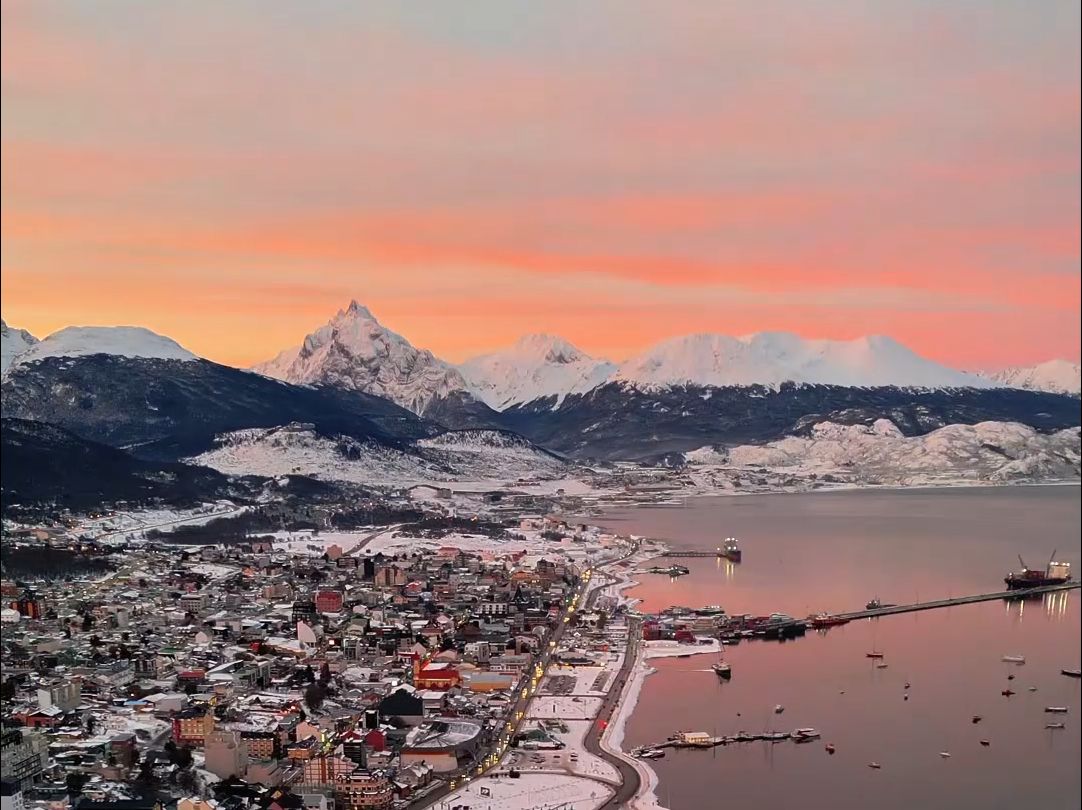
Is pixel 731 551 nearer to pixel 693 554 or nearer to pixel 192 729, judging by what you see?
pixel 693 554

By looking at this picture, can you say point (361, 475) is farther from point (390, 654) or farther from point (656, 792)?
point (656, 792)

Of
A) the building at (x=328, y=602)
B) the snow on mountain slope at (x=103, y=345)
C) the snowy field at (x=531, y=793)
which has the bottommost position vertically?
the snowy field at (x=531, y=793)

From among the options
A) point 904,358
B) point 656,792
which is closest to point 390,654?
point 656,792

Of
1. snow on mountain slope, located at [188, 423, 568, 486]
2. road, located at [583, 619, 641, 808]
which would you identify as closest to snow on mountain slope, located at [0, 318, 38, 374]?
snow on mountain slope, located at [188, 423, 568, 486]

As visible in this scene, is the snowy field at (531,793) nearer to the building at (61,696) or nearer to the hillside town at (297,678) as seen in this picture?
the hillside town at (297,678)

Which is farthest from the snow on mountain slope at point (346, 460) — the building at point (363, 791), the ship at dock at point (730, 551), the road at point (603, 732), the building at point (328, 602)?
the building at point (363, 791)

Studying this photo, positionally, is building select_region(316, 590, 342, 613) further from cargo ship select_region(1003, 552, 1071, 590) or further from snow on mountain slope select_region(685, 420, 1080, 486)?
snow on mountain slope select_region(685, 420, 1080, 486)

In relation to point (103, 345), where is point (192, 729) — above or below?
below

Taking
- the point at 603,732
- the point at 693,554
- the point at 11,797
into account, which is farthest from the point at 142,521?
the point at 11,797
